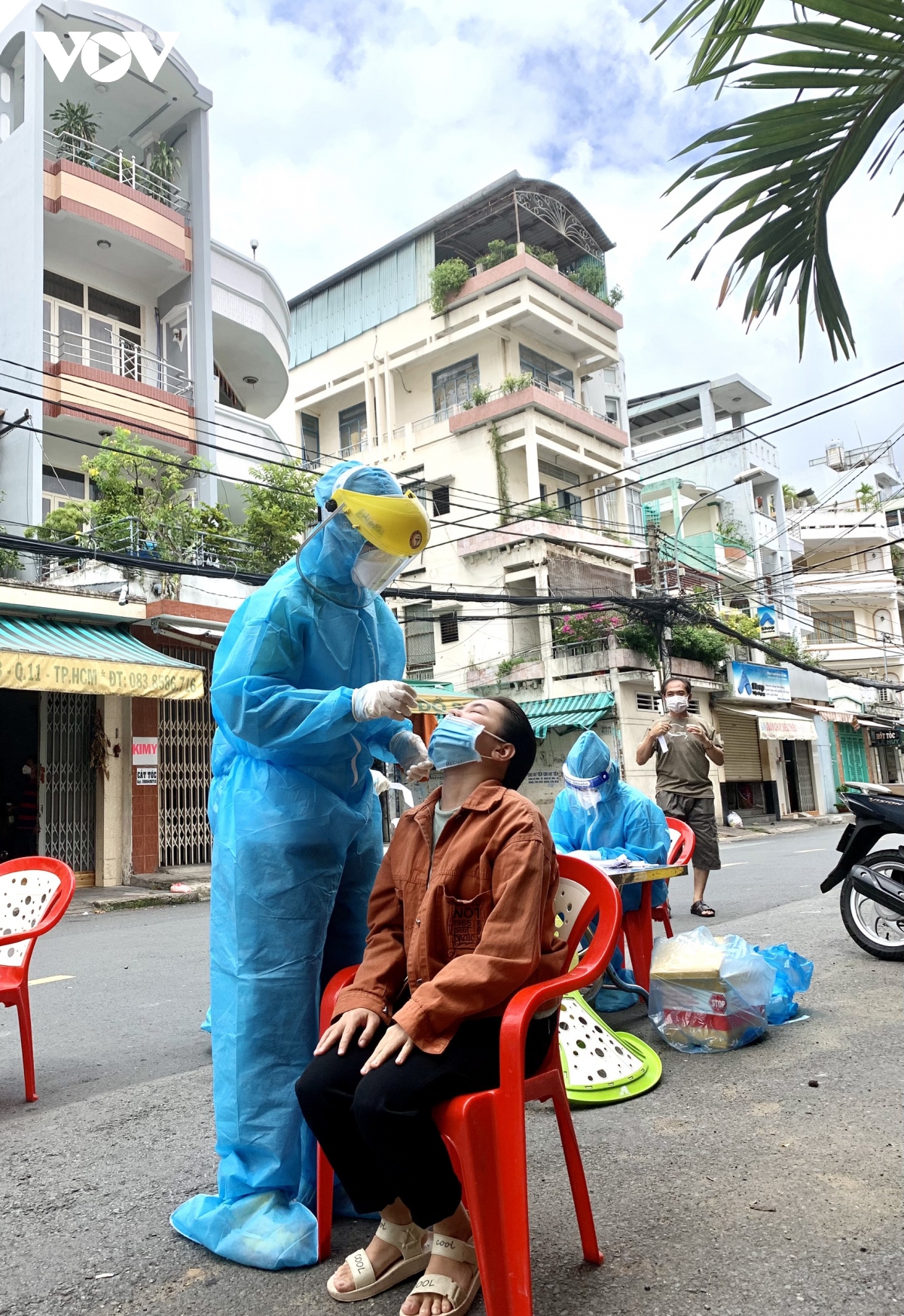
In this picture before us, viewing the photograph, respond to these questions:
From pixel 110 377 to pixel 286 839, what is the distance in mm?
14157

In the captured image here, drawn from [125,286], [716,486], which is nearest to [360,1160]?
[125,286]

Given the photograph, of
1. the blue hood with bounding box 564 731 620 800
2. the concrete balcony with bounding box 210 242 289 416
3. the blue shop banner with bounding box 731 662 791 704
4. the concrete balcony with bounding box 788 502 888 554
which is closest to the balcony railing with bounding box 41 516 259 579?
the concrete balcony with bounding box 210 242 289 416

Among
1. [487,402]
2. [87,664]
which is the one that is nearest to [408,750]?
[87,664]

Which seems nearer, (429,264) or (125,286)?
(125,286)

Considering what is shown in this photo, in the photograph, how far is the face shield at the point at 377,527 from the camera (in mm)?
2395

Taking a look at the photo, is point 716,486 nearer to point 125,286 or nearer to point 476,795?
point 125,286

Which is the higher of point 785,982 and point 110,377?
point 110,377

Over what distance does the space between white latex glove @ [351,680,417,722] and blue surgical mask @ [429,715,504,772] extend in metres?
0.10

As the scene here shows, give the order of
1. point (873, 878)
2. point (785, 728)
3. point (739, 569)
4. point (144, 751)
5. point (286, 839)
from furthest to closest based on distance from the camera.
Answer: point (739, 569) < point (785, 728) < point (144, 751) < point (873, 878) < point (286, 839)

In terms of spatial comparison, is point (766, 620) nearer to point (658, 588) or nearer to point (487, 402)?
point (658, 588)

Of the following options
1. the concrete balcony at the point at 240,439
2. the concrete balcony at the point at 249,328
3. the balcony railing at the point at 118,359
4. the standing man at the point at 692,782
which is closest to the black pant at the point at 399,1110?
the standing man at the point at 692,782

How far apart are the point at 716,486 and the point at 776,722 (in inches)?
444

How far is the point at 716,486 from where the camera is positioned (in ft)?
106

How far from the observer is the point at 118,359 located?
1577 centimetres
